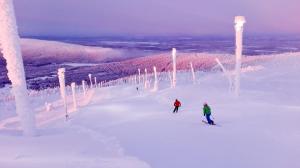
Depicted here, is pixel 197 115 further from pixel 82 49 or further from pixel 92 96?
pixel 82 49

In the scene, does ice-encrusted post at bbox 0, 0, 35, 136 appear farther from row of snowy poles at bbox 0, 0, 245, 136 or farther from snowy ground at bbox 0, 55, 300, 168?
snowy ground at bbox 0, 55, 300, 168

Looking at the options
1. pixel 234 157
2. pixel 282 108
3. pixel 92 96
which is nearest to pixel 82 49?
pixel 92 96

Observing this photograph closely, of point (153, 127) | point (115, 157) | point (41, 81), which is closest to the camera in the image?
point (115, 157)

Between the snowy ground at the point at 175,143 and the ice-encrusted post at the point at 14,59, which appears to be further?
the ice-encrusted post at the point at 14,59

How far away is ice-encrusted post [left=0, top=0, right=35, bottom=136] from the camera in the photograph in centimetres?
1277

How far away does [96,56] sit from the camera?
149m

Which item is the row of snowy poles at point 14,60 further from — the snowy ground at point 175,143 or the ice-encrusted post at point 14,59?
the snowy ground at point 175,143

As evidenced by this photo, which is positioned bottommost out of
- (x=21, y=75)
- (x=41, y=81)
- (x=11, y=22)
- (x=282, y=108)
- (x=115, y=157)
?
(x=41, y=81)

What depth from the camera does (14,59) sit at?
1312 cm

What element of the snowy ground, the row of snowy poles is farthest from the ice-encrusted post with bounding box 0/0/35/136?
the snowy ground

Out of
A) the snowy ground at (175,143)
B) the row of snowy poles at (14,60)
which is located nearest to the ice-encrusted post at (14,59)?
the row of snowy poles at (14,60)

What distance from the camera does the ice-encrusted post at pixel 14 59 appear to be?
1277 centimetres

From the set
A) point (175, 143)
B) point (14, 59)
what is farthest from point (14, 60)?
point (175, 143)

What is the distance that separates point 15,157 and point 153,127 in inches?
343
